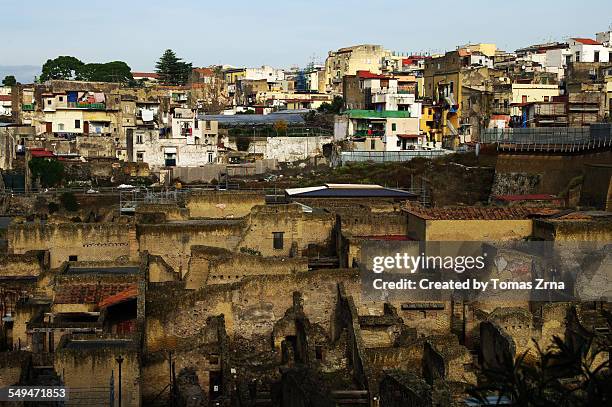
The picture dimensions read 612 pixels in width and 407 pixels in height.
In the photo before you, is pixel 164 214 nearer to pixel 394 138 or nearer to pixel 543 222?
pixel 543 222

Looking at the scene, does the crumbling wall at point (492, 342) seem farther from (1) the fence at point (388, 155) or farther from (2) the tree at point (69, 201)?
(1) the fence at point (388, 155)

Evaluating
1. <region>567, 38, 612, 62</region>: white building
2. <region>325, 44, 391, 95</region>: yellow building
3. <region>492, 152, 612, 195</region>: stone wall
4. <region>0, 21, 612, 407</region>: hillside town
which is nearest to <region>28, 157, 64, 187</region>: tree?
<region>0, 21, 612, 407</region>: hillside town

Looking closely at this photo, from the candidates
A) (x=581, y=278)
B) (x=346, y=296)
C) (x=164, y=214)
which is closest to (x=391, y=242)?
(x=346, y=296)

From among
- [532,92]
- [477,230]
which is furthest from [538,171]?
[532,92]

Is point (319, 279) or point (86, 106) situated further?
point (86, 106)

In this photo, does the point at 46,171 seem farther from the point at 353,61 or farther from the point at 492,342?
the point at 353,61

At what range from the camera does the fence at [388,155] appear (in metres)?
49.1

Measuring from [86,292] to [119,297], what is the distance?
839 millimetres

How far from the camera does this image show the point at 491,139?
45969 millimetres

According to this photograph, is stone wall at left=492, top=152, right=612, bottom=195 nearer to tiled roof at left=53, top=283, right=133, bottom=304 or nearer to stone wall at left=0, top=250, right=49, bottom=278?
tiled roof at left=53, top=283, right=133, bottom=304

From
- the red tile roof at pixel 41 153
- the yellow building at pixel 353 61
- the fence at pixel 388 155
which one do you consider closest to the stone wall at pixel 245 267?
the fence at pixel 388 155

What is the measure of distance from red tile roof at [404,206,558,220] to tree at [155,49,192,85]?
7031 cm

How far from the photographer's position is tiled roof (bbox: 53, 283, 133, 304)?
2084 centimetres

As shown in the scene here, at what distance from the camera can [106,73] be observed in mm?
90688
